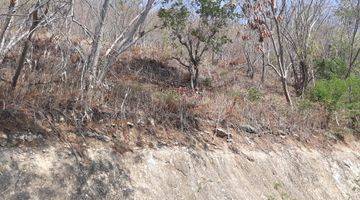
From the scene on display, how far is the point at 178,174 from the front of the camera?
25.1 ft

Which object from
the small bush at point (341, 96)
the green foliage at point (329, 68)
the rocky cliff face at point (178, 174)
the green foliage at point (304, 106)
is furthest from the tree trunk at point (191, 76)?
the green foliage at point (329, 68)

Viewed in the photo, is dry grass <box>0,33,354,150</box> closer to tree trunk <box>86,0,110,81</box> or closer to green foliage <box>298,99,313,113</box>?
green foliage <box>298,99,313,113</box>

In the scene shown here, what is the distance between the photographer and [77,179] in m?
6.40

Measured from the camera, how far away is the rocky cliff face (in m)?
6.07

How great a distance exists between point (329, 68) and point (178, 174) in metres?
11.0

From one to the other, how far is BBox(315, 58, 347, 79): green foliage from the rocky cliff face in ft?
19.9

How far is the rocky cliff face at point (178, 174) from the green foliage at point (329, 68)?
607 centimetres

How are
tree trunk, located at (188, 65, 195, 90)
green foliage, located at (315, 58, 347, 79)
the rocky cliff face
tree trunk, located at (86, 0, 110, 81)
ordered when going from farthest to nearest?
green foliage, located at (315, 58, 347, 79), tree trunk, located at (188, 65, 195, 90), tree trunk, located at (86, 0, 110, 81), the rocky cliff face

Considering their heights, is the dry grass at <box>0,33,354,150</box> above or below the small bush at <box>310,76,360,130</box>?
below

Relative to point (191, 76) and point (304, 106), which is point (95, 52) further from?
point (304, 106)

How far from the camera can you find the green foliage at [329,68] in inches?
657

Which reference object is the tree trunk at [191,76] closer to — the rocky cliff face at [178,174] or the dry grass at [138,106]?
the dry grass at [138,106]

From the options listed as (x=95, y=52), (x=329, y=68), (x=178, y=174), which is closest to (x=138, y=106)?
(x=95, y=52)

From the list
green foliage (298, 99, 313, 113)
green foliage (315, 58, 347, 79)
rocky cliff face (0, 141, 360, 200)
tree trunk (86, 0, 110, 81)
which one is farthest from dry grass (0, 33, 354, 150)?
green foliage (315, 58, 347, 79)
